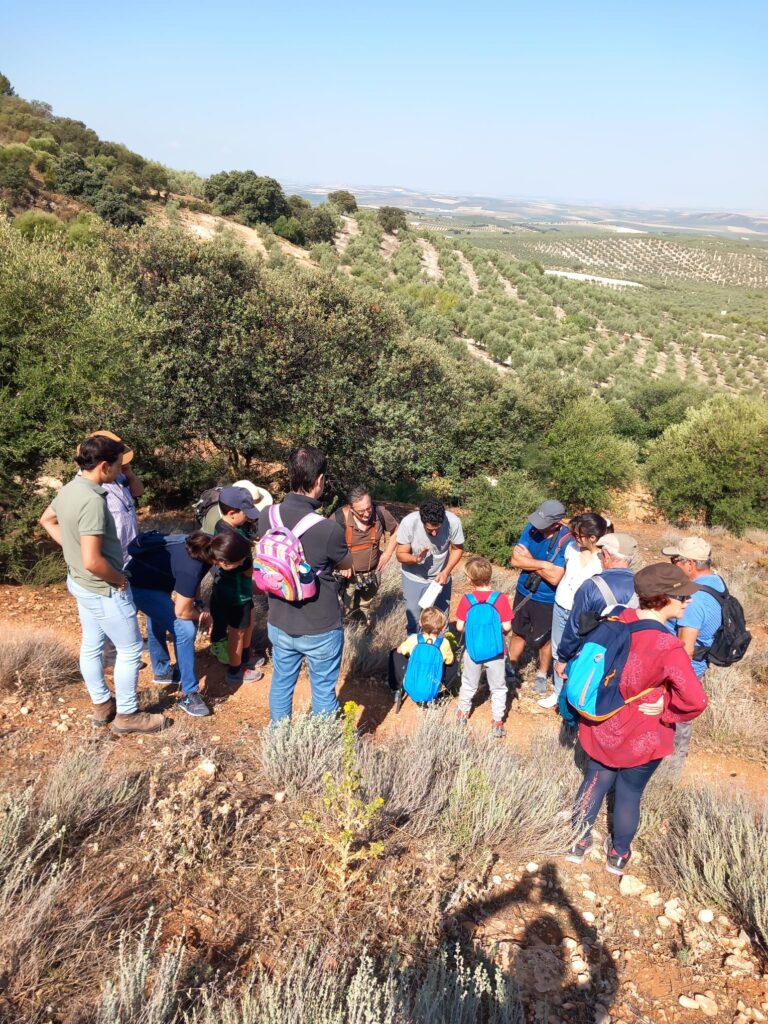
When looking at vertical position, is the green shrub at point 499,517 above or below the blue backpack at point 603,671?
below

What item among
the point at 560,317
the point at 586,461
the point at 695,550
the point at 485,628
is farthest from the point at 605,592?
the point at 560,317

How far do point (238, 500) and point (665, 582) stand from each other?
2703mm

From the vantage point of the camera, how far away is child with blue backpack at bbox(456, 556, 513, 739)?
172 inches

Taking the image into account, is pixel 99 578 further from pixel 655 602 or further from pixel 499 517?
pixel 499 517

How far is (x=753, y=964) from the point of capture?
273 centimetres

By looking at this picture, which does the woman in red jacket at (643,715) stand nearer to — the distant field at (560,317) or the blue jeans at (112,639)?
the blue jeans at (112,639)

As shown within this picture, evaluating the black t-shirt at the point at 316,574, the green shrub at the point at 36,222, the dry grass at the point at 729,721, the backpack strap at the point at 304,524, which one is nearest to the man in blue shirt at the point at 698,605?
the dry grass at the point at 729,721

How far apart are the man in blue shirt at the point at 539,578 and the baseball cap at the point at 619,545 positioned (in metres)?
0.65

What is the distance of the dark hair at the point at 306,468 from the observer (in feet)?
11.2

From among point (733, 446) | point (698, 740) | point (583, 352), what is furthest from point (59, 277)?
point (583, 352)

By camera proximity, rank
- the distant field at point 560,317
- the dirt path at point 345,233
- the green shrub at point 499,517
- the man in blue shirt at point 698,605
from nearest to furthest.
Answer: the man in blue shirt at point 698,605 → the green shrub at point 499,517 → the distant field at point 560,317 → the dirt path at point 345,233

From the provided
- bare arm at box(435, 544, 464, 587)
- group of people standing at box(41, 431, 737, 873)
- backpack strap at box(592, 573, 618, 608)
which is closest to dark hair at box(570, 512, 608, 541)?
group of people standing at box(41, 431, 737, 873)

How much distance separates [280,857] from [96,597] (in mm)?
1748

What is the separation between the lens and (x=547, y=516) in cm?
481
